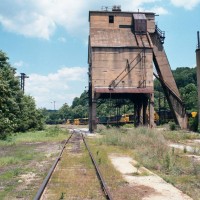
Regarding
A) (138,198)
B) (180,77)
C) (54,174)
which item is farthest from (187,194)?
(180,77)

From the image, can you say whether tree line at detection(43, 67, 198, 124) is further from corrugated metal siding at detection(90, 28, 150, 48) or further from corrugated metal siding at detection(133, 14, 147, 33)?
corrugated metal siding at detection(133, 14, 147, 33)

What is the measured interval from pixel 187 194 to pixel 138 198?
4.22 feet

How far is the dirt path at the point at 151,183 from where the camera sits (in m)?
8.41

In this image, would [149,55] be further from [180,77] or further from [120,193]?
[180,77]

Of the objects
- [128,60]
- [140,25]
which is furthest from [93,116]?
[140,25]

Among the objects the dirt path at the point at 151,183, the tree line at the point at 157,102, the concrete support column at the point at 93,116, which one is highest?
the tree line at the point at 157,102

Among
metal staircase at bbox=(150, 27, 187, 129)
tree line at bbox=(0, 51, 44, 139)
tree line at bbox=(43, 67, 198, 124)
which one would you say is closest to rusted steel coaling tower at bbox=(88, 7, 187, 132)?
metal staircase at bbox=(150, 27, 187, 129)

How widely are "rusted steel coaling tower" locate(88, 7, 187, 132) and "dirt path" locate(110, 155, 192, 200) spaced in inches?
1041

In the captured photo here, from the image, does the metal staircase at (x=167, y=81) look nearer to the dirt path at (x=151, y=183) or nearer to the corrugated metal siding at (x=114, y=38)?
the corrugated metal siding at (x=114, y=38)

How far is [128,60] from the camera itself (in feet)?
135

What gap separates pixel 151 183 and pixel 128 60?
1253 inches

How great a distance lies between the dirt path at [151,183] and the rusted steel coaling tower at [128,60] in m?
26.4

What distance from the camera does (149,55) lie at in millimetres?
41688

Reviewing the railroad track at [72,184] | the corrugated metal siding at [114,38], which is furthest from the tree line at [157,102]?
the railroad track at [72,184]
